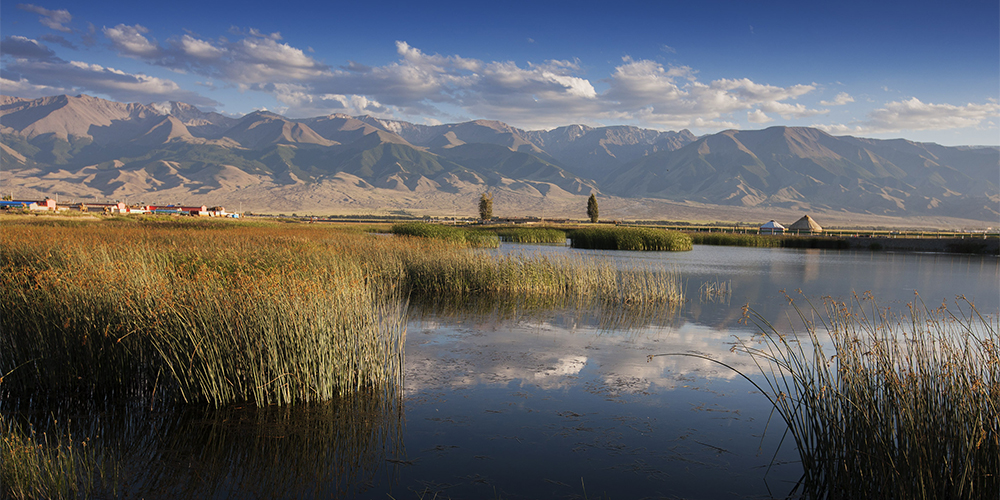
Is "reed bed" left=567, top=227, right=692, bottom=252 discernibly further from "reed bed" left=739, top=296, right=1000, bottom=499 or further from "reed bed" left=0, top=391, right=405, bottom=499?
"reed bed" left=739, top=296, right=1000, bottom=499

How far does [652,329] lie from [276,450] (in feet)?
32.6

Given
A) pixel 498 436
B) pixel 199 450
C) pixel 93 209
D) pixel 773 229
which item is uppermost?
pixel 93 209

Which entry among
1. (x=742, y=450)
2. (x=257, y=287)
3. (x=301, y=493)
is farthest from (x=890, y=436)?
(x=257, y=287)

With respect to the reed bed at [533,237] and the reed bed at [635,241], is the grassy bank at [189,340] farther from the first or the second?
the reed bed at [533,237]

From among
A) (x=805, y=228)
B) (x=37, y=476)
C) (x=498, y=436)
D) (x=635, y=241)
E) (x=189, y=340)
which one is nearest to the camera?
(x=37, y=476)

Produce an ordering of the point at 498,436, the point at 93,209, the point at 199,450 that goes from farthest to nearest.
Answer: the point at 93,209 → the point at 498,436 → the point at 199,450

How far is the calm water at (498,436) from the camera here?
6332mm

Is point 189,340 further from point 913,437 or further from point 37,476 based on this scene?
point 913,437

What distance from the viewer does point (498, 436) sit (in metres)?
7.69

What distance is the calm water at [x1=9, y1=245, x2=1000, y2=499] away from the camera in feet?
20.8

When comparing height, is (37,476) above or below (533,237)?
below

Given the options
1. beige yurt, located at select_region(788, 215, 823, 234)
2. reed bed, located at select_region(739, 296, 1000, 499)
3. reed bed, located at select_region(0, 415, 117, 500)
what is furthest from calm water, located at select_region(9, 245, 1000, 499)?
beige yurt, located at select_region(788, 215, 823, 234)

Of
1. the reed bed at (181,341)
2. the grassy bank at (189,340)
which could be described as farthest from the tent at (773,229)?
the reed bed at (181,341)

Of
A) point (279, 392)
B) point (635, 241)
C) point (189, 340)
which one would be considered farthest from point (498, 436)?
point (635, 241)
